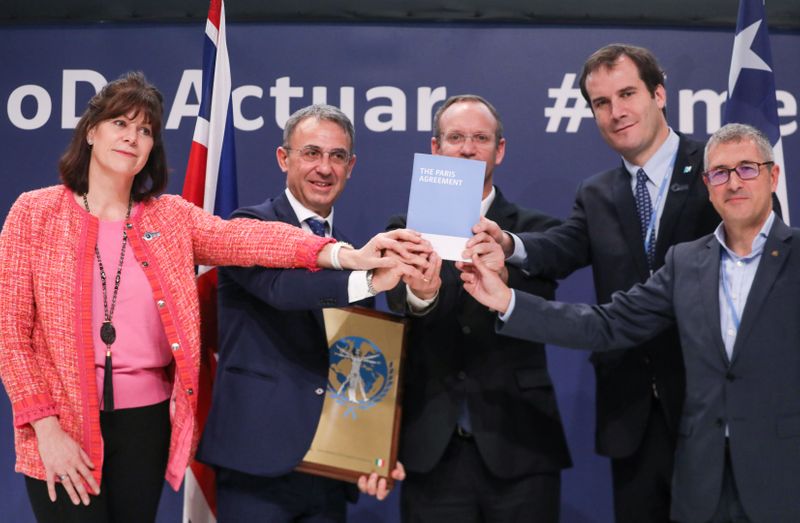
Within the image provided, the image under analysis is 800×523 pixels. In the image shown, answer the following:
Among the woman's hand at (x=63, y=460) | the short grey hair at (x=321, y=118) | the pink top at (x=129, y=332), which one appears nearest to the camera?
the woman's hand at (x=63, y=460)

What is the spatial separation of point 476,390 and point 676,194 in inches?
38.6

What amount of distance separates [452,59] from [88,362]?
8.72ft

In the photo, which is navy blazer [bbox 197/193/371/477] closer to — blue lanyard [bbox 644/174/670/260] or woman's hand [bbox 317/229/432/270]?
woman's hand [bbox 317/229/432/270]

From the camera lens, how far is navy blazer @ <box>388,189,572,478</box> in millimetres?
2773

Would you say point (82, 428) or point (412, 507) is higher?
point (82, 428)

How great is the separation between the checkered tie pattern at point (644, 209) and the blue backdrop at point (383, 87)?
1.26 metres

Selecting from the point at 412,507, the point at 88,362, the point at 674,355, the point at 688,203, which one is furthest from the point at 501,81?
the point at 88,362

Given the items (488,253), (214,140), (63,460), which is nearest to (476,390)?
(488,253)

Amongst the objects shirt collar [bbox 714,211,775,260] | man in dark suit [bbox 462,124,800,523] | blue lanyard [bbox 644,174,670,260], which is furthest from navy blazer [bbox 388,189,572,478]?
shirt collar [bbox 714,211,775,260]

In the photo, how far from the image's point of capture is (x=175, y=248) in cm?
251

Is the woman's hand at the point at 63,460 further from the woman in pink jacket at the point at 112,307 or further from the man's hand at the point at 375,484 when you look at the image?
the man's hand at the point at 375,484

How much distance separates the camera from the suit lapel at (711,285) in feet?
8.16

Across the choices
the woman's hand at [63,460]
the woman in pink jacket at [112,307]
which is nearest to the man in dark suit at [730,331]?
the woman in pink jacket at [112,307]

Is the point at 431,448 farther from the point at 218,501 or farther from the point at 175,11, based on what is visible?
the point at 175,11
